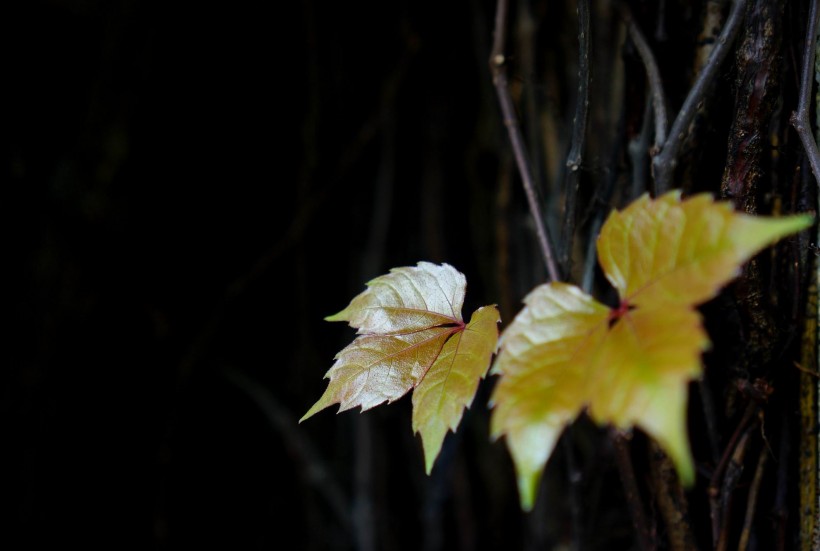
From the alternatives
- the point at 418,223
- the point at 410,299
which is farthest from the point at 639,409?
the point at 418,223

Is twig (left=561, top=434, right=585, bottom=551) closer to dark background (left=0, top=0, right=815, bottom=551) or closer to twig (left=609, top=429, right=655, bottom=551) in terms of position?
twig (left=609, top=429, right=655, bottom=551)

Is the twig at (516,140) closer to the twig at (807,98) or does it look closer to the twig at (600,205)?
the twig at (600,205)

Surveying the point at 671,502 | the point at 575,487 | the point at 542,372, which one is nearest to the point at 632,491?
the point at 671,502

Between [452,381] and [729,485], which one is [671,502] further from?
[452,381]

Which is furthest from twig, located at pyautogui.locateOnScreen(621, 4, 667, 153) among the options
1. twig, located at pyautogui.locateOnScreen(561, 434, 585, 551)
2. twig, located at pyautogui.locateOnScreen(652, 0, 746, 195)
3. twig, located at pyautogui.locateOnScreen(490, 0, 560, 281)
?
twig, located at pyautogui.locateOnScreen(561, 434, 585, 551)

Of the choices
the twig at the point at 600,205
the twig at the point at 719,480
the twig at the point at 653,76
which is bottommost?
the twig at the point at 719,480

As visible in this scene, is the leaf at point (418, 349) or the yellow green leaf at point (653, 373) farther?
the leaf at point (418, 349)

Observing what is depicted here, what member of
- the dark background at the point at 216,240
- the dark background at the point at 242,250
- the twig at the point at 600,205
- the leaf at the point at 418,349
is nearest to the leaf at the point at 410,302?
the leaf at the point at 418,349
